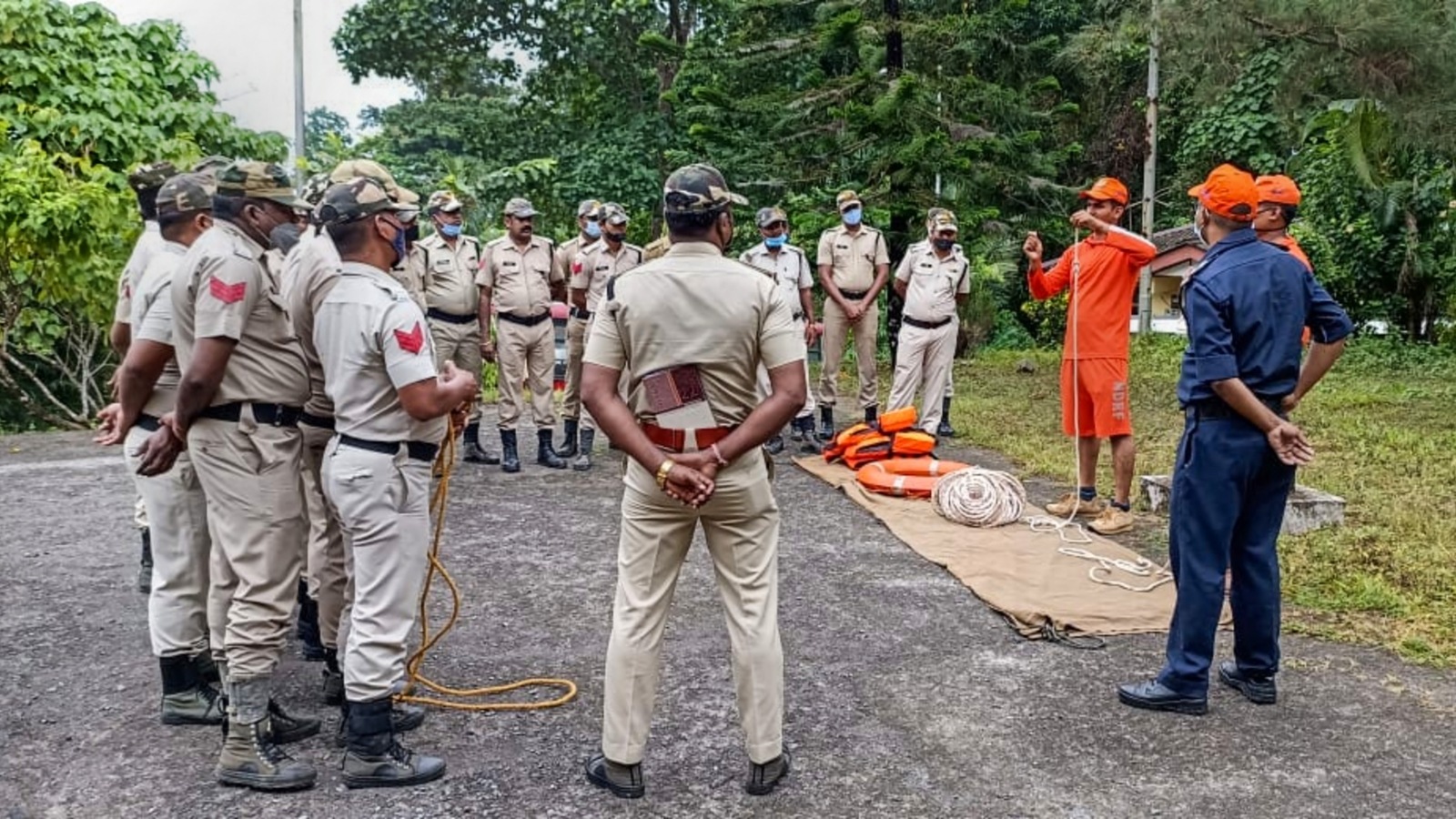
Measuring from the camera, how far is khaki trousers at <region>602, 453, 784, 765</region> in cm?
301

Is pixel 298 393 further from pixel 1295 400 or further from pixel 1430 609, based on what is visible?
pixel 1430 609

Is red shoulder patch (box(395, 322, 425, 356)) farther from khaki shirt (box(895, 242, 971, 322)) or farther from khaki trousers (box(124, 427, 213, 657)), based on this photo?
khaki shirt (box(895, 242, 971, 322))

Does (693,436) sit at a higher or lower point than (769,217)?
lower

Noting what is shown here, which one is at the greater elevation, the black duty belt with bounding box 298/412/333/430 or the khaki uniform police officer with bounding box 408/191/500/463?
the khaki uniform police officer with bounding box 408/191/500/463

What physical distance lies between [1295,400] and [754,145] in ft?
28.3

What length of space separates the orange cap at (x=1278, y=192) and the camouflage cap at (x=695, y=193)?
2353 millimetres

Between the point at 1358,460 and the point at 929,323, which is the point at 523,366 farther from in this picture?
the point at 1358,460

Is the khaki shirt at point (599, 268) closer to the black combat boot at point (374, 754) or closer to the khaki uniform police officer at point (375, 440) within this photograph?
the khaki uniform police officer at point (375, 440)

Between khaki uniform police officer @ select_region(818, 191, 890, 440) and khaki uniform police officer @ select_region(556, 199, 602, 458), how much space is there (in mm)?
1749

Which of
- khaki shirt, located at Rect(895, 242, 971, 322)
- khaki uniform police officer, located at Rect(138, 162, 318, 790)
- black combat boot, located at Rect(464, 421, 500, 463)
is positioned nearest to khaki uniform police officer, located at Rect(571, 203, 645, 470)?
black combat boot, located at Rect(464, 421, 500, 463)

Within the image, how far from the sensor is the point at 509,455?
24.8 ft

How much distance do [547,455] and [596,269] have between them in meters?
1.32

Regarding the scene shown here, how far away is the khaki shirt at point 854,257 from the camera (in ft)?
27.5

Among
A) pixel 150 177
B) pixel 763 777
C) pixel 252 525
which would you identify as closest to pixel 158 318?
pixel 252 525
